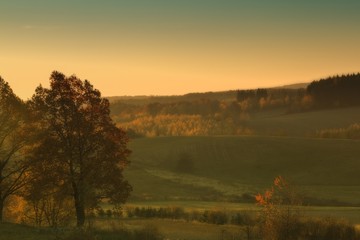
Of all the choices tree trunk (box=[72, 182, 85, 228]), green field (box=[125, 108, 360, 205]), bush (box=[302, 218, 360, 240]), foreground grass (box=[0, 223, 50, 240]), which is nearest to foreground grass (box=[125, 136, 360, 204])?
green field (box=[125, 108, 360, 205])

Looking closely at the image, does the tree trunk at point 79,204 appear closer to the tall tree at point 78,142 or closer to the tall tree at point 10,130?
the tall tree at point 78,142

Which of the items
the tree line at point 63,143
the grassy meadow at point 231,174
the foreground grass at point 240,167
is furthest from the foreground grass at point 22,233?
the foreground grass at point 240,167

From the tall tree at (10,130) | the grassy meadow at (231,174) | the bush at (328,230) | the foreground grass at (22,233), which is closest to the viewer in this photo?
the foreground grass at (22,233)

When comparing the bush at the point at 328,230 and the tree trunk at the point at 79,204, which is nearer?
the bush at the point at 328,230

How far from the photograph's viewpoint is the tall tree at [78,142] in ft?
121

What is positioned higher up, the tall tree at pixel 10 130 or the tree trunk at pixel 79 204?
the tall tree at pixel 10 130

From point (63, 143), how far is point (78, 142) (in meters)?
1.13

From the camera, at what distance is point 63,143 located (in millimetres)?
37000

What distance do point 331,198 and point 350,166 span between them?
94.2 feet

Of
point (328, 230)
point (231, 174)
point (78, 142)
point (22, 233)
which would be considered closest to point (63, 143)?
point (78, 142)

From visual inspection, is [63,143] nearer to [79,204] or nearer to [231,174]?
[79,204]

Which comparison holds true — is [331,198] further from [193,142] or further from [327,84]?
[327,84]

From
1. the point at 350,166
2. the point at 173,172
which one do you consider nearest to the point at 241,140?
the point at 173,172

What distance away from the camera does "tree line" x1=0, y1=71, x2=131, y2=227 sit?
36.6m
